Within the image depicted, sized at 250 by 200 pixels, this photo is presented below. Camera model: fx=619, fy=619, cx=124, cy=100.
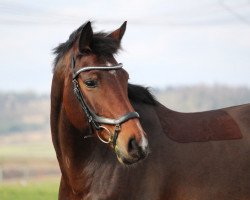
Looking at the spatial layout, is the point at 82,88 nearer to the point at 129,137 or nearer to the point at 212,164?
the point at 129,137

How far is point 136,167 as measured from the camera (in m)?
6.28

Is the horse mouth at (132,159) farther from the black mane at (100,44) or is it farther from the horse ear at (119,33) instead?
the horse ear at (119,33)

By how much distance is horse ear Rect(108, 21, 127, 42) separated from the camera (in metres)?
6.51

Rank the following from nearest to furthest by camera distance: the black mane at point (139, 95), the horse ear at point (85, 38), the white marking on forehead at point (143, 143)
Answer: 1. the white marking on forehead at point (143, 143)
2. the horse ear at point (85, 38)
3. the black mane at point (139, 95)

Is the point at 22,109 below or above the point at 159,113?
below

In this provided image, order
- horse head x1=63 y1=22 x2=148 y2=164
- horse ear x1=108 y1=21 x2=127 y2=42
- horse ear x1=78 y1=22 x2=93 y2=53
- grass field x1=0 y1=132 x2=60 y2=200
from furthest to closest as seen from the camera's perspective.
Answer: grass field x1=0 y1=132 x2=60 y2=200
horse ear x1=108 y1=21 x2=127 y2=42
horse ear x1=78 y1=22 x2=93 y2=53
horse head x1=63 y1=22 x2=148 y2=164

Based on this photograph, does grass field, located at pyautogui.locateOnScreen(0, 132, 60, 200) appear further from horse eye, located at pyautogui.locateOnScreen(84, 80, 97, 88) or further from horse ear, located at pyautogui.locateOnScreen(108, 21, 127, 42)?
horse eye, located at pyautogui.locateOnScreen(84, 80, 97, 88)

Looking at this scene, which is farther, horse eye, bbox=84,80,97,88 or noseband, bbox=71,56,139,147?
horse eye, bbox=84,80,97,88

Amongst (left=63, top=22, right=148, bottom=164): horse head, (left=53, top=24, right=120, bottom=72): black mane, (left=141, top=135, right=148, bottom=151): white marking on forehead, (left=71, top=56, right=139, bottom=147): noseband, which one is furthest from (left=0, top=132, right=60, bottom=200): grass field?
(left=141, top=135, right=148, bottom=151): white marking on forehead

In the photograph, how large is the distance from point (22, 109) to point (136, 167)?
144m

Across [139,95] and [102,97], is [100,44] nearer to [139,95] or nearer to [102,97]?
[102,97]

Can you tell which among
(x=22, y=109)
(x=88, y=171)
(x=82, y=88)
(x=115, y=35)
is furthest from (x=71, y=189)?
(x=22, y=109)

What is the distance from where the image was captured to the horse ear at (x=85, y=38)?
6.07 m

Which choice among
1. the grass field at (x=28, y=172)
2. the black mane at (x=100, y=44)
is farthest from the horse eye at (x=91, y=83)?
the grass field at (x=28, y=172)
